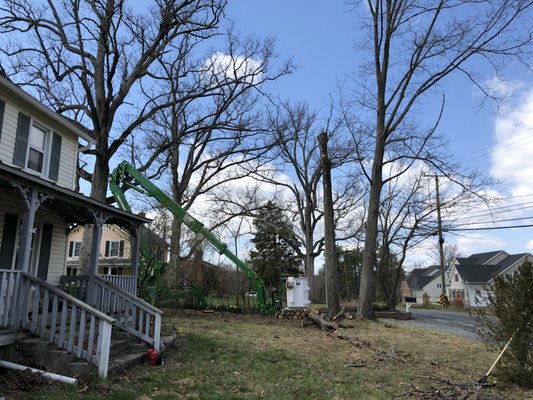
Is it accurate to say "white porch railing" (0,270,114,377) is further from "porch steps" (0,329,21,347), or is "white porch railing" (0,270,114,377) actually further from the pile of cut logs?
the pile of cut logs

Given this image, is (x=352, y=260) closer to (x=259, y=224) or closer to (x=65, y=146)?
(x=259, y=224)

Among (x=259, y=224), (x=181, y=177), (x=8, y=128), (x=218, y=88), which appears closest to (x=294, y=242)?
(x=259, y=224)

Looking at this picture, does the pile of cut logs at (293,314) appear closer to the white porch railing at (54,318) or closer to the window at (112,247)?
the white porch railing at (54,318)

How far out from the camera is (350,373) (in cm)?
770

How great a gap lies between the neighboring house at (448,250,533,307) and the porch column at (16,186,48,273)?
180ft

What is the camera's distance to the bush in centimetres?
703

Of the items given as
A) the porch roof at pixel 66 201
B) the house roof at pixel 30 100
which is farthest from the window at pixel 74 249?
the porch roof at pixel 66 201

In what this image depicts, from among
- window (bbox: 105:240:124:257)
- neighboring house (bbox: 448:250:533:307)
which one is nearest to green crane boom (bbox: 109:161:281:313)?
window (bbox: 105:240:124:257)

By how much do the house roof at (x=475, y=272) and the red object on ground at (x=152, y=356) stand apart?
5592 cm

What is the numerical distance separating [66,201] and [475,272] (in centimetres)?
6062

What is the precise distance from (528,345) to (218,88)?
19.7m

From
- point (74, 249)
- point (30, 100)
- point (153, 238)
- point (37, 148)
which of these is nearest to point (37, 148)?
point (37, 148)

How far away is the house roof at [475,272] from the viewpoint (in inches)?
2223

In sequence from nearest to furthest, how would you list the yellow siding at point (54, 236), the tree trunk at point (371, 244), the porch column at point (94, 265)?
the porch column at point (94, 265) → the yellow siding at point (54, 236) → the tree trunk at point (371, 244)
